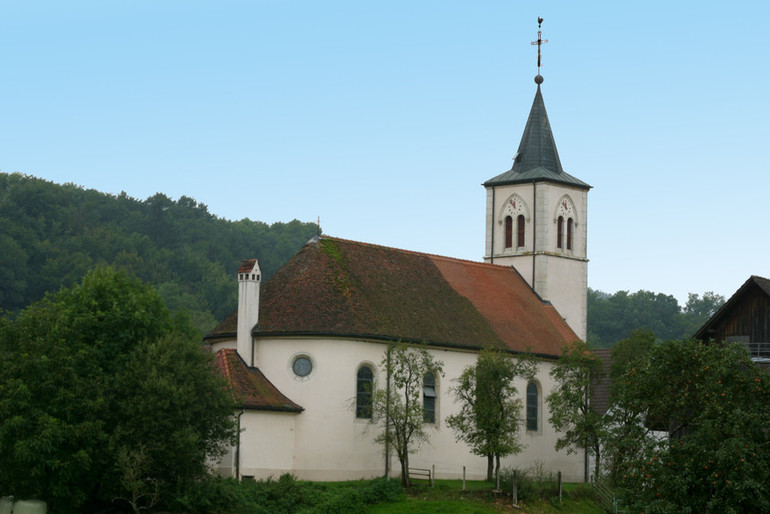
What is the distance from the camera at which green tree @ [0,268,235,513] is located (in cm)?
4341

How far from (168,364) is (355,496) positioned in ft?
30.3

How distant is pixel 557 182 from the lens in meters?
73.5

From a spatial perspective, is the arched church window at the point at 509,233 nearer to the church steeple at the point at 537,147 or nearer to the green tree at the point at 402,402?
the church steeple at the point at 537,147

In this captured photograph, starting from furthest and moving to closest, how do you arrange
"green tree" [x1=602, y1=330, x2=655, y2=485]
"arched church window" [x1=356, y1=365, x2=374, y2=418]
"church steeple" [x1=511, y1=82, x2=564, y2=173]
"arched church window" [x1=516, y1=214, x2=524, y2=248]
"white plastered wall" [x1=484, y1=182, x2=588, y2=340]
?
1. "church steeple" [x1=511, y1=82, x2=564, y2=173]
2. "arched church window" [x1=516, y1=214, x2=524, y2=248]
3. "white plastered wall" [x1=484, y1=182, x2=588, y2=340]
4. "arched church window" [x1=356, y1=365, x2=374, y2=418]
5. "green tree" [x1=602, y1=330, x2=655, y2=485]

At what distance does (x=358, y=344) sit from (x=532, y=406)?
40.3ft

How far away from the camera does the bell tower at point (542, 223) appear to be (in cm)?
7269

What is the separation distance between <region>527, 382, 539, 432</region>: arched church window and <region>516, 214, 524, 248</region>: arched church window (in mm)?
11661

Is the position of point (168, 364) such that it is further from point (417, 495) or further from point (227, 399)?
point (417, 495)

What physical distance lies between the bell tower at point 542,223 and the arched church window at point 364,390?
1781cm

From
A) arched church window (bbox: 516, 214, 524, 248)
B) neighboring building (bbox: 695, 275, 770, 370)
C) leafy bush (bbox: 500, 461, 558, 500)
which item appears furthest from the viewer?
arched church window (bbox: 516, 214, 524, 248)

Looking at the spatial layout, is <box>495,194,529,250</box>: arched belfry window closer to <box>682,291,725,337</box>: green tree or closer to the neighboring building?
the neighboring building

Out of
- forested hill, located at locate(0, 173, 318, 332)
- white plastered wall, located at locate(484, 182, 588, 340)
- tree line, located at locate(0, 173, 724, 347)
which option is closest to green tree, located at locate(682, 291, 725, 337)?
tree line, located at locate(0, 173, 724, 347)

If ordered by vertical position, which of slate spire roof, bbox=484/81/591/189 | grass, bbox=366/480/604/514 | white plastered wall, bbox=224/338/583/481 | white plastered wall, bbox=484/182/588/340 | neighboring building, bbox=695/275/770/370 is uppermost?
slate spire roof, bbox=484/81/591/189

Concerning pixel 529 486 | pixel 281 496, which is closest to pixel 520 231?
pixel 529 486
